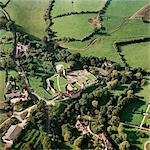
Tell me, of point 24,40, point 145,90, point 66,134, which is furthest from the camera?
point 24,40

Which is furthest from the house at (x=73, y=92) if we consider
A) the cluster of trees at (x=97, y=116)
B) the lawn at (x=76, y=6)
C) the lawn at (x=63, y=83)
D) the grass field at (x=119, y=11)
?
the lawn at (x=76, y=6)

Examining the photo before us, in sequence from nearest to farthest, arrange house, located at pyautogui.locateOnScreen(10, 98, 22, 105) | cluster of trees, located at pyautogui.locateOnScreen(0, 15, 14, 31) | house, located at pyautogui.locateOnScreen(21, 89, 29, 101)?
house, located at pyautogui.locateOnScreen(10, 98, 22, 105) < house, located at pyautogui.locateOnScreen(21, 89, 29, 101) < cluster of trees, located at pyautogui.locateOnScreen(0, 15, 14, 31)

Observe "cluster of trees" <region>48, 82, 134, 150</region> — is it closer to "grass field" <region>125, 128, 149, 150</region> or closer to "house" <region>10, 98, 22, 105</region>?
"grass field" <region>125, 128, 149, 150</region>

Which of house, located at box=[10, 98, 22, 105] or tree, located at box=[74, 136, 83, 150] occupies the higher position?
house, located at box=[10, 98, 22, 105]

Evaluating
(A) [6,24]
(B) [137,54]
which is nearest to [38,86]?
(A) [6,24]

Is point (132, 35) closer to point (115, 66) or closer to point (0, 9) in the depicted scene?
point (115, 66)

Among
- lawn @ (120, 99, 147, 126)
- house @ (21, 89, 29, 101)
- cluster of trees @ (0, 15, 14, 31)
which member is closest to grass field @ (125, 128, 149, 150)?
lawn @ (120, 99, 147, 126)

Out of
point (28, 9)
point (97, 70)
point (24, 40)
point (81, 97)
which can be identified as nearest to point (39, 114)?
point (81, 97)
